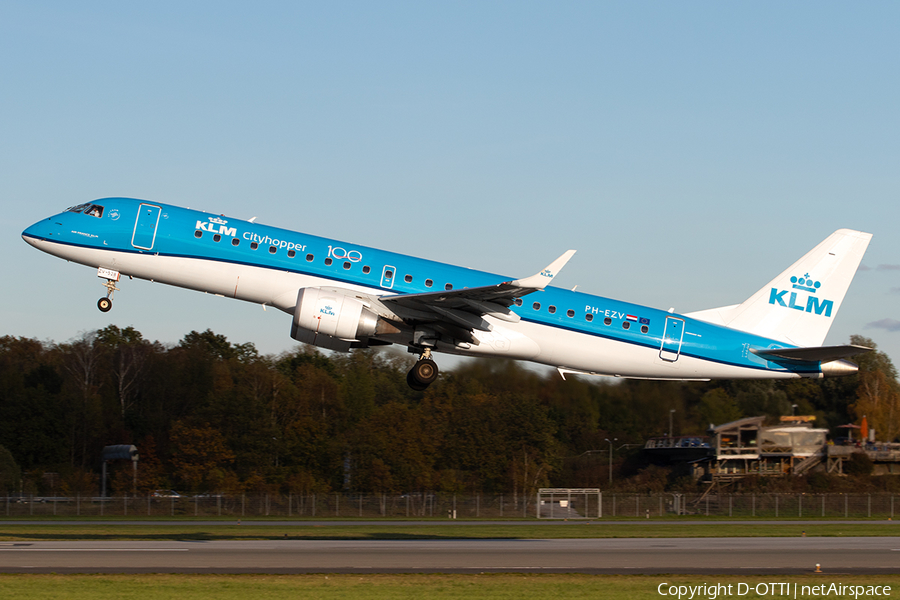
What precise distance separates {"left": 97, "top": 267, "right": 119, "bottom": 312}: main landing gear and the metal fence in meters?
27.2

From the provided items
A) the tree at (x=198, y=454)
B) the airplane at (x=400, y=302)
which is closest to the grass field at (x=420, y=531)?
the airplane at (x=400, y=302)

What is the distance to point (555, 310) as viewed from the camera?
32.0 meters

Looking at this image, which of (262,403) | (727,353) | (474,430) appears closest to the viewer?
(727,353)

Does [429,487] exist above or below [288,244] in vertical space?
below

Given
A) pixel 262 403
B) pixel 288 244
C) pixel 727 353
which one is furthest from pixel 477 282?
pixel 262 403

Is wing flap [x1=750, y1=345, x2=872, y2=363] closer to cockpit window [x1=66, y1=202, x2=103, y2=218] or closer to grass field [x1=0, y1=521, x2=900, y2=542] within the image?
grass field [x1=0, y1=521, x2=900, y2=542]

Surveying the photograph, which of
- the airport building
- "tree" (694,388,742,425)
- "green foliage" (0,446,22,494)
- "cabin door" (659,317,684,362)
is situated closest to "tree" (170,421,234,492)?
"green foliage" (0,446,22,494)

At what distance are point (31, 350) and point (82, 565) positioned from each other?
8180 centimetres

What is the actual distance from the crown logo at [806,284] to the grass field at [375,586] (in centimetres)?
1320

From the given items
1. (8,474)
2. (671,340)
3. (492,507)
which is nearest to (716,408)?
(492,507)

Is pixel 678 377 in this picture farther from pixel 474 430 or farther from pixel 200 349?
pixel 200 349

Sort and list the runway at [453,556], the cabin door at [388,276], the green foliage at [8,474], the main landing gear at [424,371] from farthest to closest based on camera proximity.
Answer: the green foliage at [8,474], the main landing gear at [424,371], the cabin door at [388,276], the runway at [453,556]

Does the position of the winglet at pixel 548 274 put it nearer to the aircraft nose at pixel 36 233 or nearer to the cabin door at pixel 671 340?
the cabin door at pixel 671 340

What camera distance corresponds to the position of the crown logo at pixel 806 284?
35.2m
